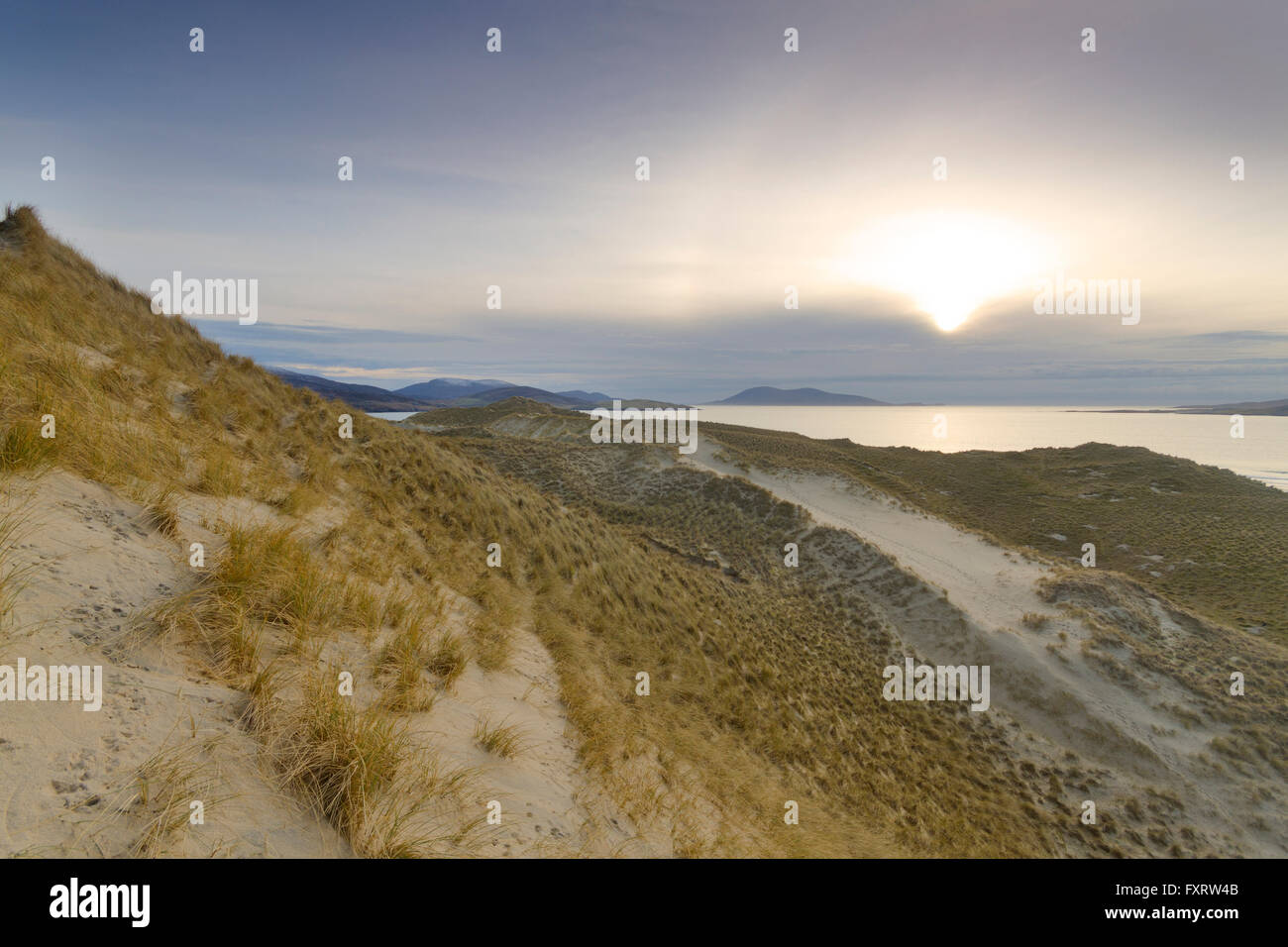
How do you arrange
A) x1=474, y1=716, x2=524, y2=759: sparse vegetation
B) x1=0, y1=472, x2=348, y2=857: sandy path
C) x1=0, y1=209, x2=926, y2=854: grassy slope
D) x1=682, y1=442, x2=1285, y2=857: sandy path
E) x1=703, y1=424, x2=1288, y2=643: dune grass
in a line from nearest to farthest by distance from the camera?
x1=0, y1=472, x2=348, y2=857: sandy path, x1=0, y1=209, x2=926, y2=854: grassy slope, x1=474, y1=716, x2=524, y2=759: sparse vegetation, x1=682, y1=442, x2=1285, y2=857: sandy path, x1=703, y1=424, x2=1288, y2=643: dune grass

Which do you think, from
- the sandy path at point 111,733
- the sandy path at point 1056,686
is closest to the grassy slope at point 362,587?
the sandy path at point 111,733

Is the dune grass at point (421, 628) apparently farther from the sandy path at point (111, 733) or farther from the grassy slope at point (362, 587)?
the sandy path at point (111, 733)

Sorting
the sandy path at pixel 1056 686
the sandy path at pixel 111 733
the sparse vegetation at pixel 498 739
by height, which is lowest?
the sandy path at pixel 1056 686

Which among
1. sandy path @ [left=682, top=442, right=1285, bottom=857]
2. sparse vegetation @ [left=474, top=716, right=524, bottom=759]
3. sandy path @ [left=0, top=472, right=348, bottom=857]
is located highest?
sandy path @ [left=0, top=472, right=348, bottom=857]

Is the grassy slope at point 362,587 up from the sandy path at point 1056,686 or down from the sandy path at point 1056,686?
up

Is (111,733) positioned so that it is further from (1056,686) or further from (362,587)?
(1056,686)

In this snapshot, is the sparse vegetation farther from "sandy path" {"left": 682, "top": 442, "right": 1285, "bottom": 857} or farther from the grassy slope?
"sandy path" {"left": 682, "top": 442, "right": 1285, "bottom": 857}

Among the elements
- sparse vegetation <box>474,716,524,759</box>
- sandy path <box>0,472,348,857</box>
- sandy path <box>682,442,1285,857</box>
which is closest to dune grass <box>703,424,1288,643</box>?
sandy path <box>682,442,1285,857</box>

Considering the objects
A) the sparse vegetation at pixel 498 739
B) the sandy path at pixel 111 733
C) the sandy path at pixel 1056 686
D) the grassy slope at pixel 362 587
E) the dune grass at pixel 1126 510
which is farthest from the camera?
the dune grass at pixel 1126 510

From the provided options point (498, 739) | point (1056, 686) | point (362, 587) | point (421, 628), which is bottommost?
point (1056, 686)

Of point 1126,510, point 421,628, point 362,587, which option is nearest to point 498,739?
point 421,628

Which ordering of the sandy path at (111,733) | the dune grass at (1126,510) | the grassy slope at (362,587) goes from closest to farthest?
the sandy path at (111,733), the grassy slope at (362,587), the dune grass at (1126,510)
